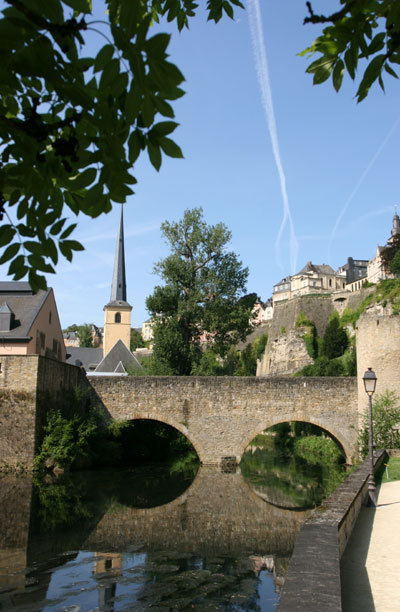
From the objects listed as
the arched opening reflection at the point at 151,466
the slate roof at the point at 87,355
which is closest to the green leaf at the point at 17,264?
the arched opening reflection at the point at 151,466

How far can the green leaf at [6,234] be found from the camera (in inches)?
104

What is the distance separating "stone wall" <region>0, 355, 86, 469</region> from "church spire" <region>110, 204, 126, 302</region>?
26.2 meters

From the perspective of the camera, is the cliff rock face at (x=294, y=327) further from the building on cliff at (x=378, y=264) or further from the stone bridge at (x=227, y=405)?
the stone bridge at (x=227, y=405)

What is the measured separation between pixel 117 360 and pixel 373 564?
3200 centimetres

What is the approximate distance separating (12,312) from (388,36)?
2246 centimetres

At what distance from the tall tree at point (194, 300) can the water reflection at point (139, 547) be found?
37.2 feet

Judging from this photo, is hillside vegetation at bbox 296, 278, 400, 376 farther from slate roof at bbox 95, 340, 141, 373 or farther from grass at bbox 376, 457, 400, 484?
grass at bbox 376, 457, 400, 484

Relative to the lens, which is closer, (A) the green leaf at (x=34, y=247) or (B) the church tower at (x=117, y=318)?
(A) the green leaf at (x=34, y=247)

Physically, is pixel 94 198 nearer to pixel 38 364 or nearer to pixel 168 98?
pixel 168 98

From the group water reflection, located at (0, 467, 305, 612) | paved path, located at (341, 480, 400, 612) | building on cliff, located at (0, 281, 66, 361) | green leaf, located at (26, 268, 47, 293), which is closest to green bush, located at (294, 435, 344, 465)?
water reflection, located at (0, 467, 305, 612)

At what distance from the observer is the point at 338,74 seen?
2740mm

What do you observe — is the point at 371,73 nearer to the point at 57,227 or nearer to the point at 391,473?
the point at 57,227

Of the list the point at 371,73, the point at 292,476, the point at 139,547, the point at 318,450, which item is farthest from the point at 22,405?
the point at 371,73

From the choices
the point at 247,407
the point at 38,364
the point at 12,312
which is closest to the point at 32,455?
the point at 38,364
